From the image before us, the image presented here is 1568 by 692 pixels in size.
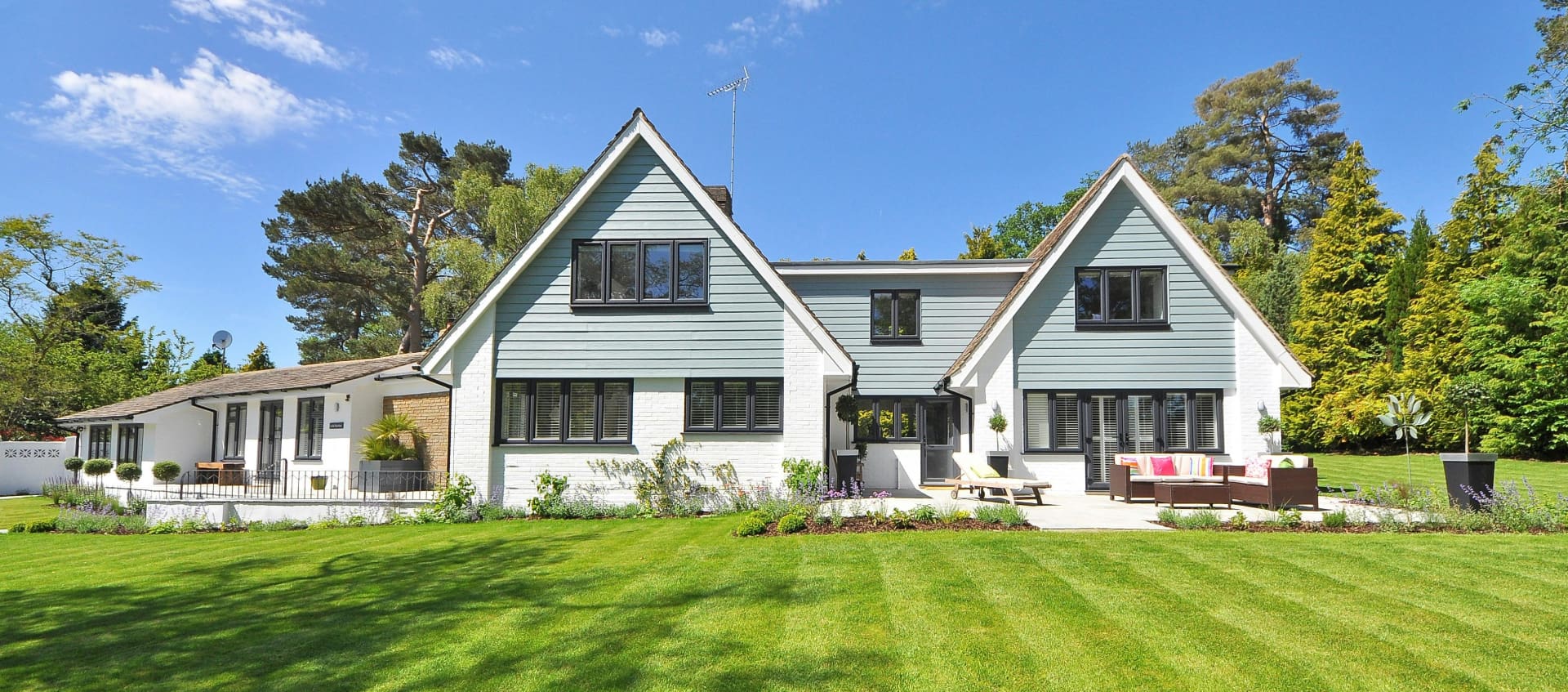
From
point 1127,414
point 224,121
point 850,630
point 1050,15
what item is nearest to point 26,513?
point 224,121

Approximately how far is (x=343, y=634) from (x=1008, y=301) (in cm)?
1398

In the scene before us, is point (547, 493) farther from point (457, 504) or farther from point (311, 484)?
point (311, 484)

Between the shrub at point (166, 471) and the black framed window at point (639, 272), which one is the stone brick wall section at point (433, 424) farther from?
the shrub at point (166, 471)

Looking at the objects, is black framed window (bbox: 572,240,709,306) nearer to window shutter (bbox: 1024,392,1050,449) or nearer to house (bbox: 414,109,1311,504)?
house (bbox: 414,109,1311,504)

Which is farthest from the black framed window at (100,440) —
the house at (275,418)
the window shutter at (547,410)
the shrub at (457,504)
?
the window shutter at (547,410)

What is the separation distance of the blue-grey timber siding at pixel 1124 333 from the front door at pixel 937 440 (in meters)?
2.17

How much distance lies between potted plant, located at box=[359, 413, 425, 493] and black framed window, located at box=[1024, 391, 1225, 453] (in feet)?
45.9

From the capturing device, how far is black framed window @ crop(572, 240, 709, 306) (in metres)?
15.0

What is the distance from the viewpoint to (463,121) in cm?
3728

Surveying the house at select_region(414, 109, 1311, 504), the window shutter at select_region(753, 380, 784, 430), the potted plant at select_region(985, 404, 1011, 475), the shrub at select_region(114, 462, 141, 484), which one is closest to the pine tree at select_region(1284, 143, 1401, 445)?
the house at select_region(414, 109, 1311, 504)

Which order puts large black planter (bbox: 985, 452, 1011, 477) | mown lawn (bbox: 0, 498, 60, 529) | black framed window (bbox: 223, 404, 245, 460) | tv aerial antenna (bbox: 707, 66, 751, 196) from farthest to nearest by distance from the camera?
black framed window (bbox: 223, 404, 245, 460)
tv aerial antenna (bbox: 707, 66, 751, 196)
mown lawn (bbox: 0, 498, 60, 529)
large black planter (bbox: 985, 452, 1011, 477)

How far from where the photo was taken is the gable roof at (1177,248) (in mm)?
16266

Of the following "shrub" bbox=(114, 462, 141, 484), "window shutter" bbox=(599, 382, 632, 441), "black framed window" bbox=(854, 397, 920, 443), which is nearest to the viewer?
"window shutter" bbox=(599, 382, 632, 441)

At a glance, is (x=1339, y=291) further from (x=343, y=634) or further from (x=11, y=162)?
(x=11, y=162)
